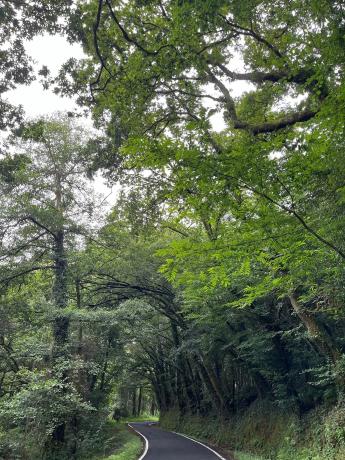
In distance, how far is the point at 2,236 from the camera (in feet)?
46.7

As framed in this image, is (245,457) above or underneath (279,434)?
underneath

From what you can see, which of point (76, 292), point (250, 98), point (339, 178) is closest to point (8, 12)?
point (250, 98)

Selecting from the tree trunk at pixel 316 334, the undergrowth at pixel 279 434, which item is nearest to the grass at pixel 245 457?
the undergrowth at pixel 279 434

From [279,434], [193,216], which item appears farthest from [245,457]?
[193,216]

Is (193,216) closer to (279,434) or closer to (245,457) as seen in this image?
(245,457)

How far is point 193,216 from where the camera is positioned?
5762mm

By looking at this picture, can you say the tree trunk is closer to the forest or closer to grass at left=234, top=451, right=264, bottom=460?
the forest

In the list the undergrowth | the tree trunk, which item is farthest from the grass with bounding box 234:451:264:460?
the tree trunk

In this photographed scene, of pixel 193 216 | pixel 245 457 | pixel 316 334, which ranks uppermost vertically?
pixel 193 216

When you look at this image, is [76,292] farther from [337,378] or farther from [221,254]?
[221,254]

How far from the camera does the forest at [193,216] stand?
5207mm

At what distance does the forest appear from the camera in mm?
5207

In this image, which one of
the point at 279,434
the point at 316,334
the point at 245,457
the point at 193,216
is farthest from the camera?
the point at 279,434

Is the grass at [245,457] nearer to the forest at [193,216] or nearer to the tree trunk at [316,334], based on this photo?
the forest at [193,216]
